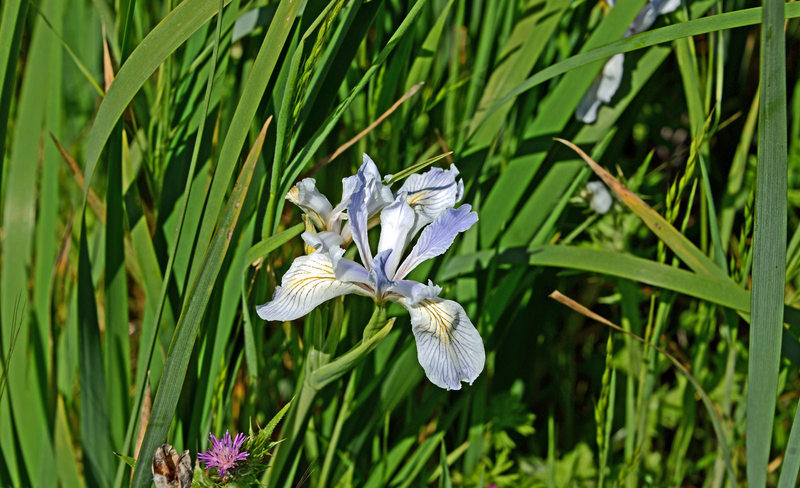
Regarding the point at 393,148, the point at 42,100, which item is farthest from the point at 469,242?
Result: the point at 42,100

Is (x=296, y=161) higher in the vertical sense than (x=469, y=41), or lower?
lower

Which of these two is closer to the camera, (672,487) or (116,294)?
(116,294)

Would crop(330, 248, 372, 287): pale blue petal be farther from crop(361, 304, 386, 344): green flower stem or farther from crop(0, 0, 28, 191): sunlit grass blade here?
crop(0, 0, 28, 191): sunlit grass blade

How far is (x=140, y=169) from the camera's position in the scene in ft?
3.60

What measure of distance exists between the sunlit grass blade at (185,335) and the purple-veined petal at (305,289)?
0.22ft

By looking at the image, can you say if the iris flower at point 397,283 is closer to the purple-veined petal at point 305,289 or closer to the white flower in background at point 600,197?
the purple-veined petal at point 305,289

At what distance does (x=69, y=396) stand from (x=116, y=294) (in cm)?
21

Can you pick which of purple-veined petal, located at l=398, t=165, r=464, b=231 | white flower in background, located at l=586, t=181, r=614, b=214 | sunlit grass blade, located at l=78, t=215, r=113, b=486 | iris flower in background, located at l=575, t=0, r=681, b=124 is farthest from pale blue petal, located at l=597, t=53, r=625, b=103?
sunlit grass blade, located at l=78, t=215, r=113, b=486

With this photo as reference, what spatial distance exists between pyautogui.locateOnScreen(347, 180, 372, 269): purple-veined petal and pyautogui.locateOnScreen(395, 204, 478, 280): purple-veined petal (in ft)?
0.18

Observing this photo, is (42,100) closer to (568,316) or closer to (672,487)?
(568,316)

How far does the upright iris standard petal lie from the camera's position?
0.71 metres

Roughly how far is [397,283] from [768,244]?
39 cm

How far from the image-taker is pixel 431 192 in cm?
84

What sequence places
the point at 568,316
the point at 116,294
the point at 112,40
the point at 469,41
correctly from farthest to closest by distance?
the point at 568,316 → the point at 469,41 → the point at 112,40 → the point at 116,294
